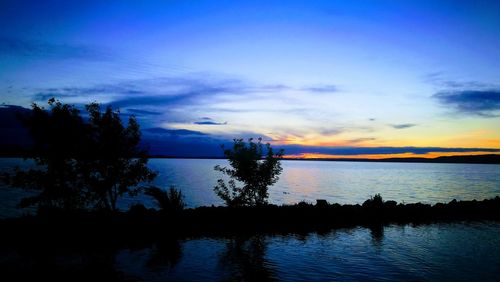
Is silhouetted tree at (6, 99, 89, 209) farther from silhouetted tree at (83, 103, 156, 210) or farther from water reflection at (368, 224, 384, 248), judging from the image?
water reflection at (368, 224, 384, 248)

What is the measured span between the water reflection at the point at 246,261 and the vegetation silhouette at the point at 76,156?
9.00m

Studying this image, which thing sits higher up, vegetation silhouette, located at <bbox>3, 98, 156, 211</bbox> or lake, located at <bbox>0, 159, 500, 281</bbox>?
vegetation silhouette, located at <bbox>3, 98, 156, 211</bbox>

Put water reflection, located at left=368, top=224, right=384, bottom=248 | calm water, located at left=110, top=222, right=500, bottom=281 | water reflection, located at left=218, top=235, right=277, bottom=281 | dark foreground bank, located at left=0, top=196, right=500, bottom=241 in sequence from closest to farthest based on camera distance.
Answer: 1. water reflection, located at left=218, top=235, right=277, bottom=281
2. calm water, located at left=110, top=222, right=500, bottom=281
3. dark foreground bank, located at left=0, top=196, right=500, bottom=241
4. water reflection, located at left=368, top=224, right=384, bottom=248

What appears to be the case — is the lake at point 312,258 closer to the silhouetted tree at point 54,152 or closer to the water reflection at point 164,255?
the water reflection at point 164,255

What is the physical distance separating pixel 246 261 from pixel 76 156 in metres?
15.0

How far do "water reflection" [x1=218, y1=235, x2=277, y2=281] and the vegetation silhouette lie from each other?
29.5 ft

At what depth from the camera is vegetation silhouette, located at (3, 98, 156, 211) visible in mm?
24359

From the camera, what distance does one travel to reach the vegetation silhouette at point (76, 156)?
79.9ft

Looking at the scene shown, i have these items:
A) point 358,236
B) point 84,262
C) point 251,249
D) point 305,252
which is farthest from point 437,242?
point 84,262

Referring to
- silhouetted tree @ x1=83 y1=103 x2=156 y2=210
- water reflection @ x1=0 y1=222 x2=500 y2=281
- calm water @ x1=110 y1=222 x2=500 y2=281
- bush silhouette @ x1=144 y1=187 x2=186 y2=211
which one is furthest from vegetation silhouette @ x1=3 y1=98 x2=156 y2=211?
calm water @ x1=110 y1=222 x2=500 y2=281

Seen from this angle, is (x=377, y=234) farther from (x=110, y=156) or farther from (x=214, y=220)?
(x=110, y=156)

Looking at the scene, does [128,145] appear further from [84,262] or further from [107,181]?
[84,262]

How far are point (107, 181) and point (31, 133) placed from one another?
6.10 metres

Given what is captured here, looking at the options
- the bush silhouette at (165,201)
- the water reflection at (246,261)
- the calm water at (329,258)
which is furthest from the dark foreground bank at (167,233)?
the bush silhouette at (165,201)
